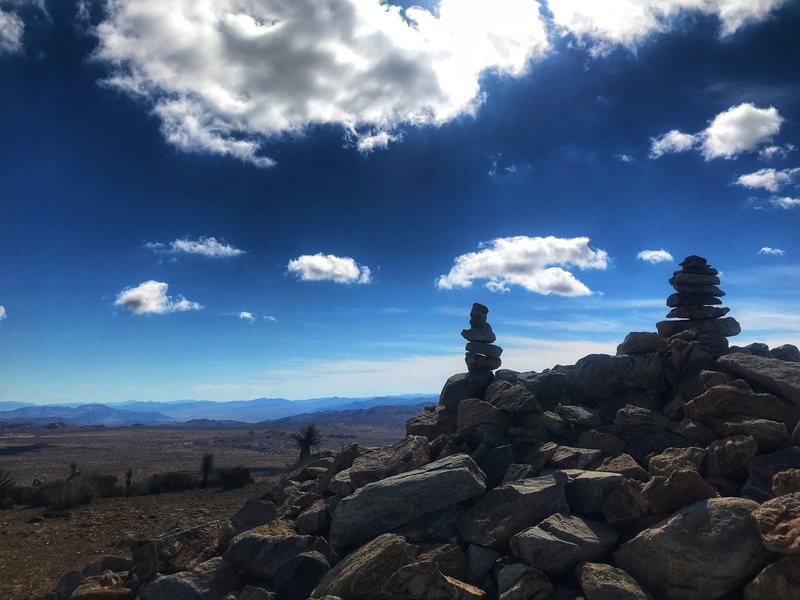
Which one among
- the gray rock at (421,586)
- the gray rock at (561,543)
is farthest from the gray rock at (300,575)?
the gray rock at (561,543)

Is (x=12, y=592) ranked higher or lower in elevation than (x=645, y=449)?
lower

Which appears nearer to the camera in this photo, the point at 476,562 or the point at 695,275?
the point at 476,562

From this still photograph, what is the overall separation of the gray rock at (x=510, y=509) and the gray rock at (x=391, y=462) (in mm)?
2231

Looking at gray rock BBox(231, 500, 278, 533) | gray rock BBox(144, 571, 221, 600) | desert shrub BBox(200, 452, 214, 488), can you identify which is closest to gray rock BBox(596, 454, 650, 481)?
gray rock BBox(231, 500, 278, 533)

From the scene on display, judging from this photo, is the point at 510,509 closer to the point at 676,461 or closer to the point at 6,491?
the point at 676,461

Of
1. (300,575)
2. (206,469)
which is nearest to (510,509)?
(300,575)

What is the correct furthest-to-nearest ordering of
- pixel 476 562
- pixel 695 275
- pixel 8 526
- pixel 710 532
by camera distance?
pixel 8 526 < pixel 695 275 < pixel 476 562 < pixel 710 532

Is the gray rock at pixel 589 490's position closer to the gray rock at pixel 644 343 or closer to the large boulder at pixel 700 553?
the large boulder at pixel 700 553

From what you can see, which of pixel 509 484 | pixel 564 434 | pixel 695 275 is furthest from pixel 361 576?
pixel 695 275

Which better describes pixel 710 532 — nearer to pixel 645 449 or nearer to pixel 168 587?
pixel 645 449

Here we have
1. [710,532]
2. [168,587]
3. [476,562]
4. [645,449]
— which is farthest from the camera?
[645,449]

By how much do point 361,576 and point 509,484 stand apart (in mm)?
3366

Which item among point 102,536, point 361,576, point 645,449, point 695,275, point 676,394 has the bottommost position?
point 102,536

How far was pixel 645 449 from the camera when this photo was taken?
11531 millimetres
